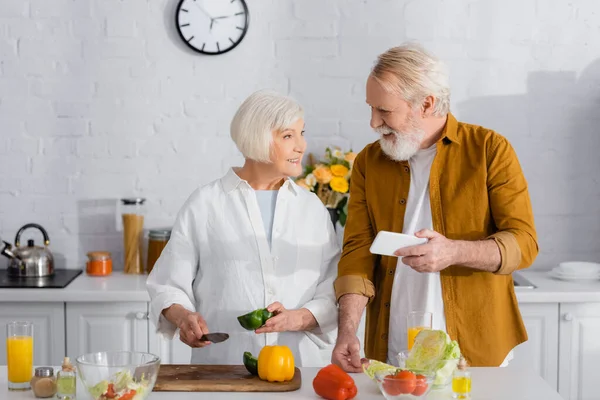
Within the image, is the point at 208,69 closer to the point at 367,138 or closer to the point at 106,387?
the point at 367,138

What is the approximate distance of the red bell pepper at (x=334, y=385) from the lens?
197 centimetres

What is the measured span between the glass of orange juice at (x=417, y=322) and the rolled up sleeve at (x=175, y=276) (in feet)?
2.37

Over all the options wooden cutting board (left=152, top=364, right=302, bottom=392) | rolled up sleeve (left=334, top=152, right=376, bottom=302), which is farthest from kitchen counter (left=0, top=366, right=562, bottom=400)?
rolled up sleeve (left=334, top=152, right=376, bottom=302)

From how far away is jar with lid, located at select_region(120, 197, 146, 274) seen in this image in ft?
12.7

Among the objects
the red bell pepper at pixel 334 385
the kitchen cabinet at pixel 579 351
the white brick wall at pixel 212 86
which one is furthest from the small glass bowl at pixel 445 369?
the white brick wall at pixel 212 86

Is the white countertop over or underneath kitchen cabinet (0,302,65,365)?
over

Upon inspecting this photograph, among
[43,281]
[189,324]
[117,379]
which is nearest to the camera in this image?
[117,379]

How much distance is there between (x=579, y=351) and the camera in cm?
355

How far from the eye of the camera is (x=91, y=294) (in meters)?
3.47

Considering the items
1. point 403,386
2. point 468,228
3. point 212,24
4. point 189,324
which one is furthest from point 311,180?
point 403,386

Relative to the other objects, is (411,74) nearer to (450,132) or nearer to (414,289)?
(450,132)

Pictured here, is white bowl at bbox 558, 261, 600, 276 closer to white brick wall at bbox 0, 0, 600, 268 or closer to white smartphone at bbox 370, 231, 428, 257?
white brick wall at bbox 0, 0, 600, 268

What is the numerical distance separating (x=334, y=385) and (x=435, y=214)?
0.69 m

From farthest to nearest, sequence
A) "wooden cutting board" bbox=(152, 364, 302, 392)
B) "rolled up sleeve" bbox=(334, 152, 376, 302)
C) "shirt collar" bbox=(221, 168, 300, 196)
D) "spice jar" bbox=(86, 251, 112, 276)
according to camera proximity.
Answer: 1. "spice jar" bbox=(86, 251, 112, 276)
2. "shirt collar" bbox=(221, 168, 300, 196)
3. "rolled up sleeve" bbox=(334, 152, 376, 302)
4. "wooden cutting board" bbox=(152, 364, 302, 392)
